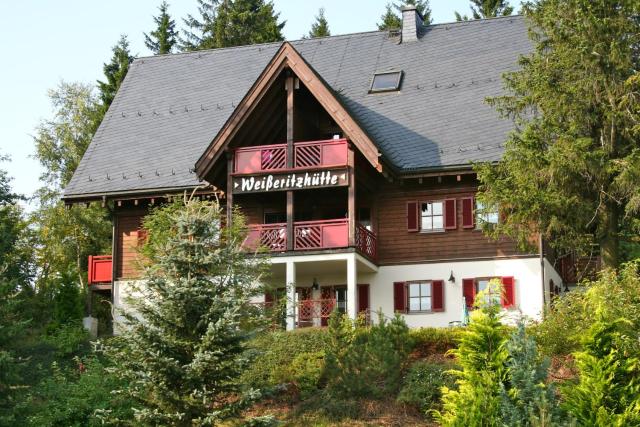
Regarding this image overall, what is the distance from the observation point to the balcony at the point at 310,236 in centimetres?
3117

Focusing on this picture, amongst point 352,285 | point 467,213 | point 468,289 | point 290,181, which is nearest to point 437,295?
point 468,289

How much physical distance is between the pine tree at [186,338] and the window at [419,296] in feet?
33.9

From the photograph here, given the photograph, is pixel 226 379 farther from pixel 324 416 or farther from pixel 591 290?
pixel 591 290

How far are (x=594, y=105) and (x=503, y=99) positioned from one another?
7.85 ft

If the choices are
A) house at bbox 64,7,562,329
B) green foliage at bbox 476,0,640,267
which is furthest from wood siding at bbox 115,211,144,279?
green foliage at bbox 476,0,640,267

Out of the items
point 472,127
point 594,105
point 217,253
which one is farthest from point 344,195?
point 217,253

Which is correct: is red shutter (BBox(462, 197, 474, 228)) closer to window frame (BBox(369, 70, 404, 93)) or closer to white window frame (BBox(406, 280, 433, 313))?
white window frame (BBox(406, 280, 433, 313))

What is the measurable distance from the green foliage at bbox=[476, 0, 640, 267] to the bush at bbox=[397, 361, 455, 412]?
483 cm

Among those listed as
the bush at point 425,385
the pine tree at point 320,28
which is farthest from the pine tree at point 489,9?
the bush at point 425,385

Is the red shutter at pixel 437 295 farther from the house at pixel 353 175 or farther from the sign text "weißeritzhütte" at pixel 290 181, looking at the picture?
the sign text "weißeritzhütte" at pixel 290 181

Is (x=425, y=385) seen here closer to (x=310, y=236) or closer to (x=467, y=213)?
(x=310, y=236)

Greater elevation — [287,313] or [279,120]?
[279,120]

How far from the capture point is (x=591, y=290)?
25078 mm

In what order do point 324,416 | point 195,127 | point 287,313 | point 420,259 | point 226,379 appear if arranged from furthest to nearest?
1. point 195,127
2. point 420,259
3. point 287,313
4. point 324,416
5. point 226,379
